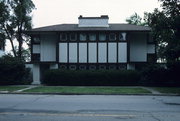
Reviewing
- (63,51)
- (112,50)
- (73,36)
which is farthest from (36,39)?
(112,50)

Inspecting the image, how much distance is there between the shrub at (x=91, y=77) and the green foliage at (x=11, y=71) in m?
3.20

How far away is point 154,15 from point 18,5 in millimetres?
21707

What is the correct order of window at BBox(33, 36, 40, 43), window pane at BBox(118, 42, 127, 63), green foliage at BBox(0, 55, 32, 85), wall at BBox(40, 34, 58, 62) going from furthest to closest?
window at BBox(33, 36, 40, 43), wall at BBox(40, 34, 58, 62), window pane at BBox(118, 42, 127, 63), green foliage at BBox(0, 55, 32, 85)

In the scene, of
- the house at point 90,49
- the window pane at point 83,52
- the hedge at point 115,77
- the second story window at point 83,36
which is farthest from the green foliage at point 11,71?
the second story window at point 83,36

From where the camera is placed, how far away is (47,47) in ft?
113

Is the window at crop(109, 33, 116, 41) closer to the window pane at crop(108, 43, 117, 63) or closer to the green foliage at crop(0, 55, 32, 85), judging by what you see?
the window pane at crop(108, 43, 117, 63)

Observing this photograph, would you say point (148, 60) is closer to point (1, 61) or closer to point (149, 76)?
point (149, 76)

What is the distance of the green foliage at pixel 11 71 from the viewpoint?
30594mm

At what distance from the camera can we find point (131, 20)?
60.7 meters

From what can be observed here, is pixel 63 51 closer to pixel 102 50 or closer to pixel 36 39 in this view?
pixel 102 50

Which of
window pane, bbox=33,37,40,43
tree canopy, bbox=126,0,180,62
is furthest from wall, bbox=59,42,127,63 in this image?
tree canopy, bbox=126,0,180,62

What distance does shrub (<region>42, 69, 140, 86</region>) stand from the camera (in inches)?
1195

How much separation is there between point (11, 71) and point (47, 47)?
19.0ft

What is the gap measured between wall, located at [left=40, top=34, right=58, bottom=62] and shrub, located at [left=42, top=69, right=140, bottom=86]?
4198 millimetres
